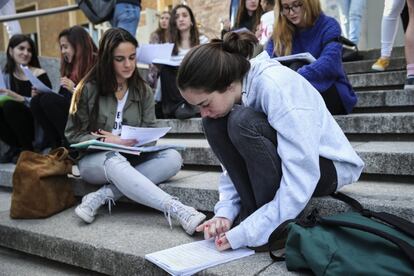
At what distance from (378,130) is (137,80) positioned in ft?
→ 5.08

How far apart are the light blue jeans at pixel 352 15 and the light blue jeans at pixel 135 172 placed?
3.01 metres

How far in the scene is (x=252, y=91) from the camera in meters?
1.79

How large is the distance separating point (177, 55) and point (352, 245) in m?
3.19

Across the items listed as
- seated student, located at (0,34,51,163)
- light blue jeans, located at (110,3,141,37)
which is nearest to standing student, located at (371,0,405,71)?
light blue jeans, located at (110,3,141,37)

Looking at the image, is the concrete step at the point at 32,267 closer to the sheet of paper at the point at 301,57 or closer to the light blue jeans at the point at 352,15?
the sheet of paper at the point at 301,57

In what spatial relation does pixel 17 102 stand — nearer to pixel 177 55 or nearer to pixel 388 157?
pixel 177 55

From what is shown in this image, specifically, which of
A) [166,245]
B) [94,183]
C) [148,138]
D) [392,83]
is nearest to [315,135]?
[166,245]

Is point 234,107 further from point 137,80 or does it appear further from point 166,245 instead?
point 137,80

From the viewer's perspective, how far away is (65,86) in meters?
3.33

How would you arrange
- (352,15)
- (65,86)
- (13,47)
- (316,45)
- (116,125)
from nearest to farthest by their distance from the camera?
(116,125)
(316,45)
(65,86)
(13,47)
(352,15)

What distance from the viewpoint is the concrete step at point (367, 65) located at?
384cm

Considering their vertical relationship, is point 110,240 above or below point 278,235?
below

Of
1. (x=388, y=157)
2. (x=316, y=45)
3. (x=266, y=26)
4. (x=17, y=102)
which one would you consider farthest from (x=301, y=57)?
(x=17, y=102)

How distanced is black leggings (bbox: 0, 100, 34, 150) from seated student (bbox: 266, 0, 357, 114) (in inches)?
84.3
